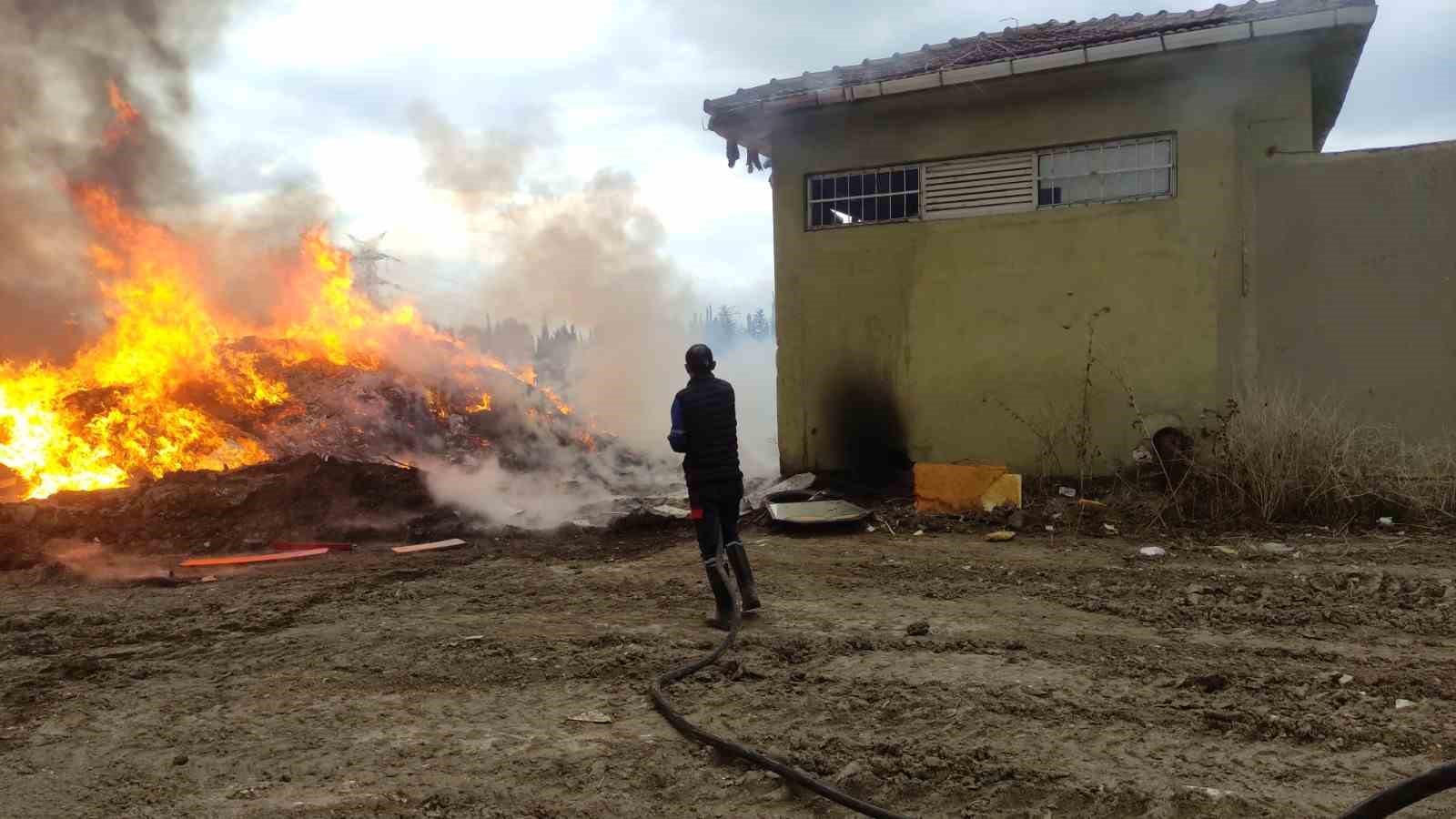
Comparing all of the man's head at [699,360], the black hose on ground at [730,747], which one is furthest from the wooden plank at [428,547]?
the black hose on ground at [730,747]

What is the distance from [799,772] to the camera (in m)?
3.29

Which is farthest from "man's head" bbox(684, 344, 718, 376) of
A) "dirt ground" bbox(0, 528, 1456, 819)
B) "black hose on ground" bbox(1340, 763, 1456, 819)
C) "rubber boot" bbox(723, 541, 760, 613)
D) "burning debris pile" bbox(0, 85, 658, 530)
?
"burning debris pile" bbox(0, 85, 658, 530)

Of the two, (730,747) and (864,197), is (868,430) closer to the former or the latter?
(864,197)

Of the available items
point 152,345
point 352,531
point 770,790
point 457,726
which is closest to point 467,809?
point 457,726

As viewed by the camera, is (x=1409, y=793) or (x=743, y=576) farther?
(x=743, y=576)

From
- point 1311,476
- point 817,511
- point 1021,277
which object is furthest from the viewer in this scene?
point 1021,277

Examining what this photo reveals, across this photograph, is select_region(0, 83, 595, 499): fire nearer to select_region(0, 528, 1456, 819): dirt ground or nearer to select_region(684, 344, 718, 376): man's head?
select_region(0, 528, 1456, 819): dirt ground

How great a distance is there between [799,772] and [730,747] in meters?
0.34

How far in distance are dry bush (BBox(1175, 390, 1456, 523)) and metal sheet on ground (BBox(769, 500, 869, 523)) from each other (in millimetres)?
2962

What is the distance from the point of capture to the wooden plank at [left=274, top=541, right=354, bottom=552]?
29.6 ft

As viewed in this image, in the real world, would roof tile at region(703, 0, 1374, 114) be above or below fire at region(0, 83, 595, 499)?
above

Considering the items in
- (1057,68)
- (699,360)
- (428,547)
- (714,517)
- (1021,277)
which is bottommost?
(428,547)

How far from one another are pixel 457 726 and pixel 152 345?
11.6 meters

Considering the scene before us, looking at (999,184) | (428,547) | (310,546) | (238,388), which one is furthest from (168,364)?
(999,184)
